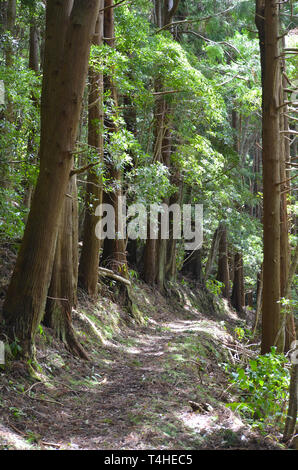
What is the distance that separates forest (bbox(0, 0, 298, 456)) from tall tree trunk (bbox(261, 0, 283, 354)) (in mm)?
27

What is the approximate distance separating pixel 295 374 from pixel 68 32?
5.07 metres

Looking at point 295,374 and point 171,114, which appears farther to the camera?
point 171,114

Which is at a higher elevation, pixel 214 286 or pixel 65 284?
pixel 65 284

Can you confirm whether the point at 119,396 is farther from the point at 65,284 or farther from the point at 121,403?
the point at 65,284

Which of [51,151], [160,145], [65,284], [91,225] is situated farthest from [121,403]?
[160,145]

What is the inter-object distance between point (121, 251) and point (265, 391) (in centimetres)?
815

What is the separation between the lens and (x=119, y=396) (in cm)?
714

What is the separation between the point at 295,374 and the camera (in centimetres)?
566

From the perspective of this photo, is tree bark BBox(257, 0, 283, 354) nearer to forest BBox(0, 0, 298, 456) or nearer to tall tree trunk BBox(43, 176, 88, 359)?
forest BBox(0, 0, 298, 456)

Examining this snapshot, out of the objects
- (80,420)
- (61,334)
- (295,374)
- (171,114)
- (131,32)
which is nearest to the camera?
(295,374)

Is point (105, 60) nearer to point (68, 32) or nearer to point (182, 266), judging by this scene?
point (68, 32)

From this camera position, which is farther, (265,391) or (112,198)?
(112,198)
